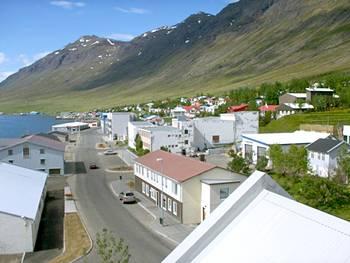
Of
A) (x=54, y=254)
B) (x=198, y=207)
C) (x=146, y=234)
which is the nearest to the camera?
(x=54, y=254)

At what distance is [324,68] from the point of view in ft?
630

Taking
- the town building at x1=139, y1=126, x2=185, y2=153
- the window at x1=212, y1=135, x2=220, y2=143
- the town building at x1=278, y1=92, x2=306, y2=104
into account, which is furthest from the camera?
the town building at x1=278, y1=92, x2=306, y2=104

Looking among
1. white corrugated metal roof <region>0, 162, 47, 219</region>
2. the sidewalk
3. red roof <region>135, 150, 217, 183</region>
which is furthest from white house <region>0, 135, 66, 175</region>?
the sidewalk

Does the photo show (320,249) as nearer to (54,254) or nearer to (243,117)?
(54,254)

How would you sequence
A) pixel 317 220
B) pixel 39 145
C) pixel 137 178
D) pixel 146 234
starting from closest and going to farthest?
pixel 317 220, pixel 146 234, pixel 137 178, pixel 39 145

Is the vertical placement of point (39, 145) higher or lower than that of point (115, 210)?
higher

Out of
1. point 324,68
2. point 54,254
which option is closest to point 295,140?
point 54,254

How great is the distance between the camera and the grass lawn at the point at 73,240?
88.2 feet

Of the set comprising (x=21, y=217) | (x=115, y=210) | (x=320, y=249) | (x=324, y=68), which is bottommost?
(x=115, y=210)

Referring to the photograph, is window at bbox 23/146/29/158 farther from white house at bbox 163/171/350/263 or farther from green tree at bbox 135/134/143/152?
white house at bbox 163/171/350/263

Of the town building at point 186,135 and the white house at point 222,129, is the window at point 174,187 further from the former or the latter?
the white house at point 222,129

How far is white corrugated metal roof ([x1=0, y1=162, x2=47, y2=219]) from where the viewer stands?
2870 centimetres

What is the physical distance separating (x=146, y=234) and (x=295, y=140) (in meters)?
33.4

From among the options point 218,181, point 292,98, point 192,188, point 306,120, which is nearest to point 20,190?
point 192,188
